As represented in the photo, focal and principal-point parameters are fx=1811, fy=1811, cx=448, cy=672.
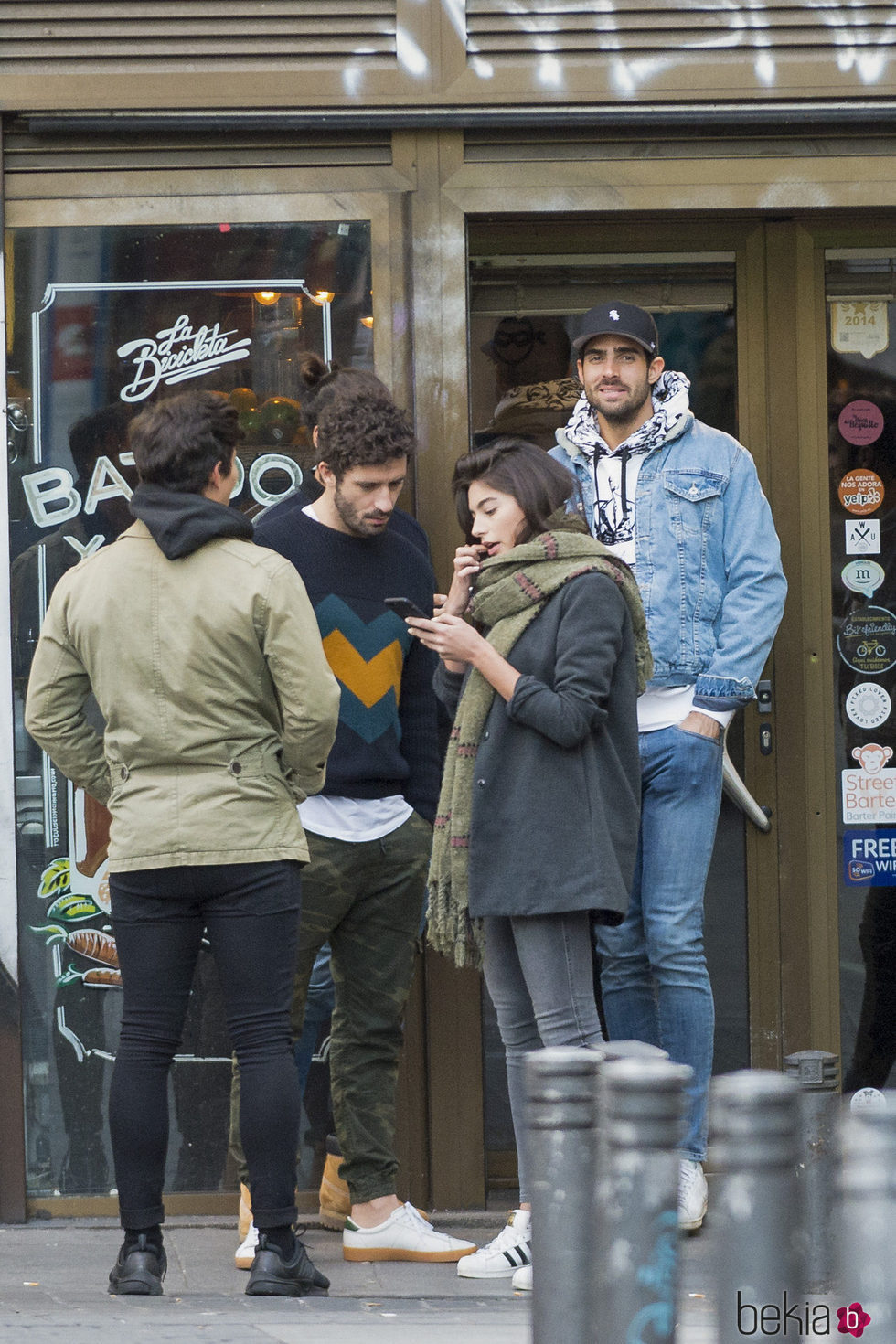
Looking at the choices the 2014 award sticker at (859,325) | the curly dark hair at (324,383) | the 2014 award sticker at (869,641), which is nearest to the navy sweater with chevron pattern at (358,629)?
the curly dark hair at (324,383)

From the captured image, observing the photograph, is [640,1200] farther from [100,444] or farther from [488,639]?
[100,444]

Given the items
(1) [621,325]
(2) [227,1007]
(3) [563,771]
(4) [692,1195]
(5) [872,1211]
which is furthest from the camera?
(1) [621,325]

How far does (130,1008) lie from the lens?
13.6ft

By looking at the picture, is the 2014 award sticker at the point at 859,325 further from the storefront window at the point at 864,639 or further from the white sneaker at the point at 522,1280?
the white sneaker at the point at 522,1280

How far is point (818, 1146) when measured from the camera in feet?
15.2

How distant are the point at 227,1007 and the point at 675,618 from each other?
5.43 ft

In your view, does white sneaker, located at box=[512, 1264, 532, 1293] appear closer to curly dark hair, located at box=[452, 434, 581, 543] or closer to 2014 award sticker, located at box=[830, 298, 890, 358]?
curly dark hair, located at box=[452, 434, 581, 543]

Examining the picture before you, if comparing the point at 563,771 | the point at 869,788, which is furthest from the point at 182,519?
the point at 869,788

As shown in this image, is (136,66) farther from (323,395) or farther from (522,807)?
(522,807)

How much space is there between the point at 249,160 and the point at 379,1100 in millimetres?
2705

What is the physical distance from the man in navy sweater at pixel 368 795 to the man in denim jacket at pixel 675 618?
1.98ft

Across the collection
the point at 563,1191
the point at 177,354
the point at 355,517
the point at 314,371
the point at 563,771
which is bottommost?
the point at 563,1191

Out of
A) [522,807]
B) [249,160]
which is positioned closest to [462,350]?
[249,160]

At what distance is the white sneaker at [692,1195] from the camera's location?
4.79 metres
